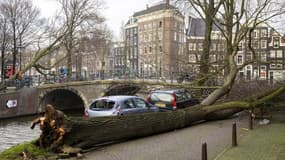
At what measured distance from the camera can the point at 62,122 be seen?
9172mm

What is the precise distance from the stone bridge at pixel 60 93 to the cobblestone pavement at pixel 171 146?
1478 centimetres

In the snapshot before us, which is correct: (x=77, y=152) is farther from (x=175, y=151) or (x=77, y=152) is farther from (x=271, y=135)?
(x=271, y=135)

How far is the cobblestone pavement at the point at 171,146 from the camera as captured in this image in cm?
906

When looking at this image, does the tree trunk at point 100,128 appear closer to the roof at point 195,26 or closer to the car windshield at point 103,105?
the car windshield at point 103,105

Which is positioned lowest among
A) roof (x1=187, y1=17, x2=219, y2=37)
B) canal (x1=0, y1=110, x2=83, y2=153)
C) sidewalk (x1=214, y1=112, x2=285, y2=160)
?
canal (x1=0, y1=110, x2=83, y2=153)

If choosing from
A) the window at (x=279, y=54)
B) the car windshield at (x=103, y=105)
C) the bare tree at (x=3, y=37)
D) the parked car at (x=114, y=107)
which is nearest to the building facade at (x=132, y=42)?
the window at (x=279, y=54)

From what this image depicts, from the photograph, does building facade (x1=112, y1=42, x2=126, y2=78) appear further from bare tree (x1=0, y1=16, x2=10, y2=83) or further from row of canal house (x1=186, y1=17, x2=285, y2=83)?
row of canal house (x1=186, y1=17, x2=285, y2=83)

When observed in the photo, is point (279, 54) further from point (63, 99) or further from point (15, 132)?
point (15, 132)

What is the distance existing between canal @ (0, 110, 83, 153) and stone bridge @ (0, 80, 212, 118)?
5.68ft

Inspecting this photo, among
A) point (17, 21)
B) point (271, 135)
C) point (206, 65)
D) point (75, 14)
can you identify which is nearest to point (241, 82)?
point (206, 65)

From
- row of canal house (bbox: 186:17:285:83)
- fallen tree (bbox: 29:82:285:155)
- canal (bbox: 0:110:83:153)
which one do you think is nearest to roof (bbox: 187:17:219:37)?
row of canal house (bbox: 186:17:285:83)

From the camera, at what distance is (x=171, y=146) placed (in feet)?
34.2

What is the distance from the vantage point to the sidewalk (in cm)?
875

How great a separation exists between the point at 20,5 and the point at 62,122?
32.7m
